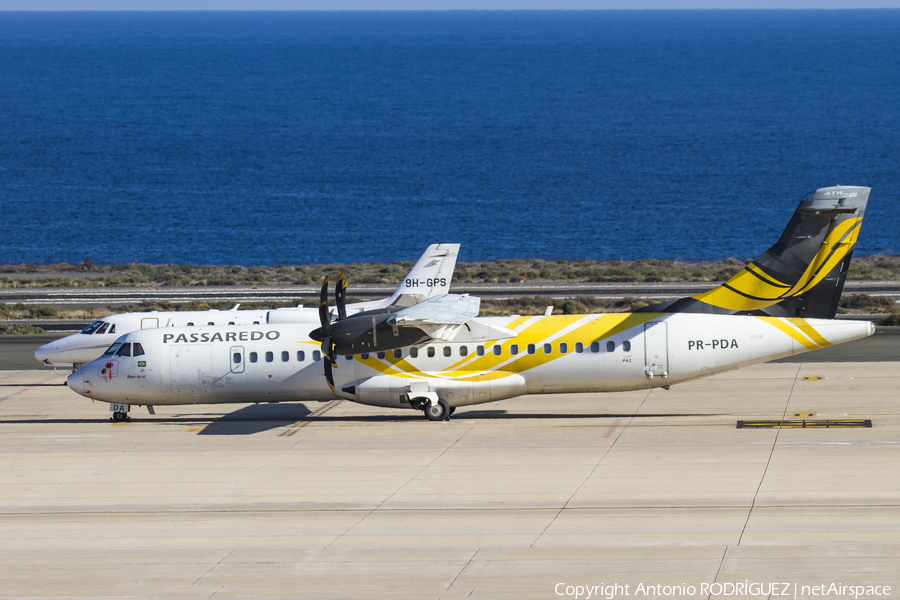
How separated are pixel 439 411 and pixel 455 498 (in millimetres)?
8328

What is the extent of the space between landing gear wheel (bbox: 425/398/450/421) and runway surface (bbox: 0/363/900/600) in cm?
55

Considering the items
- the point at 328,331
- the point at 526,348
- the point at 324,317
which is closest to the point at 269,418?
the point at 328,331

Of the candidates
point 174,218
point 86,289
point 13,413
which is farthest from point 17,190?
point 13,413

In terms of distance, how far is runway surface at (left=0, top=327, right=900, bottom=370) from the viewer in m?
40.5

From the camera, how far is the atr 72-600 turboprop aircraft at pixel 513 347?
1163 inches

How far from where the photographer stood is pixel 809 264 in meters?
30.0

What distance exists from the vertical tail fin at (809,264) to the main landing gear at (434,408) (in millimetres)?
8714

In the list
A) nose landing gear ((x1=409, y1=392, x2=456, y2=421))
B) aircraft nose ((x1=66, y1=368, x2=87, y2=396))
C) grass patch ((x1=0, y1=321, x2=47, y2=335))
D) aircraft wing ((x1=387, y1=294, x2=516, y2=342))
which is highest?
aircraft wing ((x1=387, y1=294, x2=516, y2=342))

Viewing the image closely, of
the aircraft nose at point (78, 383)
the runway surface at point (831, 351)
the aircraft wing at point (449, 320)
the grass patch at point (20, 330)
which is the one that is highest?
the aircraft wing at point (449, 320)

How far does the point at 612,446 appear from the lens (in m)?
27.2

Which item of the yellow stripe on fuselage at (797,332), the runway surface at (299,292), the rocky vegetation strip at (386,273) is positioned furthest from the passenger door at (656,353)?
the rocky vegetation strip at (386,273)

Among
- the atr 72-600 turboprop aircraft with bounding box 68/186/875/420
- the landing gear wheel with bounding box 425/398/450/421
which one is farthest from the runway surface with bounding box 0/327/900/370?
the landing gear wheel with bounding box 425/398/450/421

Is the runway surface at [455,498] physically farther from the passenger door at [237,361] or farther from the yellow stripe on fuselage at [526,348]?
the passenger door at [237,361]

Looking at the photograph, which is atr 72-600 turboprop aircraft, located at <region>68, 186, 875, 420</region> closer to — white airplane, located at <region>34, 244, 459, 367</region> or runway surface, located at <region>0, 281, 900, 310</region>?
white airplane, located at <region>34, 244, 459, 367</region>
